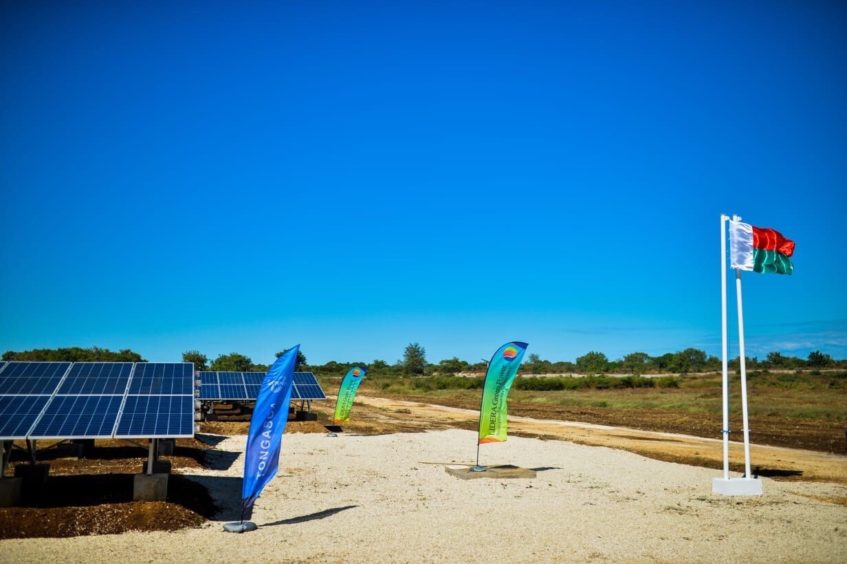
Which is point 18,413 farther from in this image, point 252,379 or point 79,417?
point 252,379

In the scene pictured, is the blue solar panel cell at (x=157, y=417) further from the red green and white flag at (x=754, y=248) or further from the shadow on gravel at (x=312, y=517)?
the red green and white flag at (x=754, y=248)

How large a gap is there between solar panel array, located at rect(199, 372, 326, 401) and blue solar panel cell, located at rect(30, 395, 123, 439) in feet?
54.2

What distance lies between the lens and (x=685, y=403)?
5375 centimetres

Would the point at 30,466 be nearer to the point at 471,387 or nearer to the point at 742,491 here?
the point at 742,491

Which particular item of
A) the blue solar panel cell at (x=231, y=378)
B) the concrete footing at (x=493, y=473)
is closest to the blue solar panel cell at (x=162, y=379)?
the concrete footing at (x=493, y=473)

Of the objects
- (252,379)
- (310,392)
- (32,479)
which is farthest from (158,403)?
(252,379)

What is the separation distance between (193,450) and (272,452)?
37.0ft

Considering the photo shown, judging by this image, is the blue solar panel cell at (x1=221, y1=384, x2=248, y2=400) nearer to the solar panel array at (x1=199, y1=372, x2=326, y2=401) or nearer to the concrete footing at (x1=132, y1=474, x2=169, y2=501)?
the solar panel array at (x1=199, y1=372, x2=326, y2=401)

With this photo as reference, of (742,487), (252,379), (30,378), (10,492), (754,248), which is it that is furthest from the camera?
(252,379)

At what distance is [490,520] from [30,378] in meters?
10.7

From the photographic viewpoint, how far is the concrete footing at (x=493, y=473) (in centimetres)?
1906

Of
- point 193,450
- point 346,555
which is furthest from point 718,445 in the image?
point 346,555

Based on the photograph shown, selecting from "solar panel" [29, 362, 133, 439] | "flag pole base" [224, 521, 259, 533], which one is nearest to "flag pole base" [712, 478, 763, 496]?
"flag pole base" [224, 521, 259, 533]

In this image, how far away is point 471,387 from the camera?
290 ft
